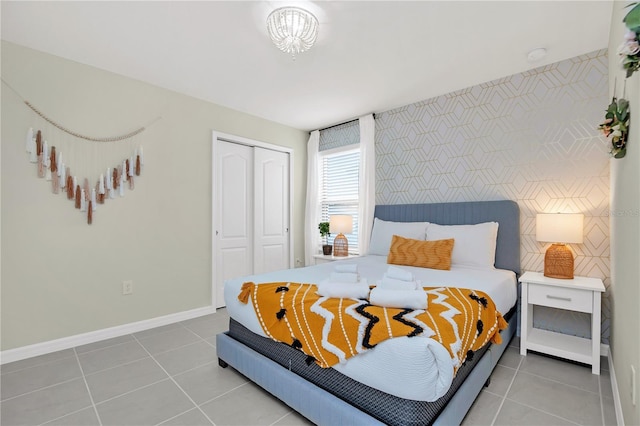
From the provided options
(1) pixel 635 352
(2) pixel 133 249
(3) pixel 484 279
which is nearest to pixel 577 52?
(3) pixel 484 279

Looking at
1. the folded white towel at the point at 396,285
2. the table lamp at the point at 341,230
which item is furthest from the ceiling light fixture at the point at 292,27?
the table lamp at the point at 341,230

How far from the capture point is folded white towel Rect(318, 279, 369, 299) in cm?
173

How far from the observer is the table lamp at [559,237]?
237 cm

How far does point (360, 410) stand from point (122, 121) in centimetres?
332

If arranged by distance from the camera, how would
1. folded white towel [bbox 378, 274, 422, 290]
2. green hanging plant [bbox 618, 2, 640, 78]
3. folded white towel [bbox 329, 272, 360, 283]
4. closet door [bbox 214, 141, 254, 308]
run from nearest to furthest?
green hanging plant [bbox 618, 2, 640, 78]
folded white towel [bbox 378, 274, 422, 290]
folded white towel [bbox 329, 272, 360, 283]
closet door [bbox 214, 141, 254, 308]

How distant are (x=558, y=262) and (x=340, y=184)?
9.33ft

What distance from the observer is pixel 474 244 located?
2883 millimetres

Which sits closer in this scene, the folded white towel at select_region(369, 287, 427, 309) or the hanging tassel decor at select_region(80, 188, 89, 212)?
the folded white towel at select_region(369, 287, 427, 309)

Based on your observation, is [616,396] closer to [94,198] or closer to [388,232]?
[388,232]

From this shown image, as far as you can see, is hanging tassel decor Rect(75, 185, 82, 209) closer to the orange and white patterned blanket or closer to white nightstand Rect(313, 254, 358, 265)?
the orange and white patterned blanket

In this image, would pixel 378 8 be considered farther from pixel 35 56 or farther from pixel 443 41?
pixel 35 56

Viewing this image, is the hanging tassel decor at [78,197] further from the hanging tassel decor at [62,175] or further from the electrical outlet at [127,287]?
the electrical outlet at [127,287]

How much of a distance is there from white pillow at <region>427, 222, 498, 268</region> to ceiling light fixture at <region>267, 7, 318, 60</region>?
7.33ft

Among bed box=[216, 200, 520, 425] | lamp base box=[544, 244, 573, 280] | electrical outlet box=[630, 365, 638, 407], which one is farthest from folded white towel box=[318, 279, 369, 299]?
lamp base box=[544, 244, 573, 280]
